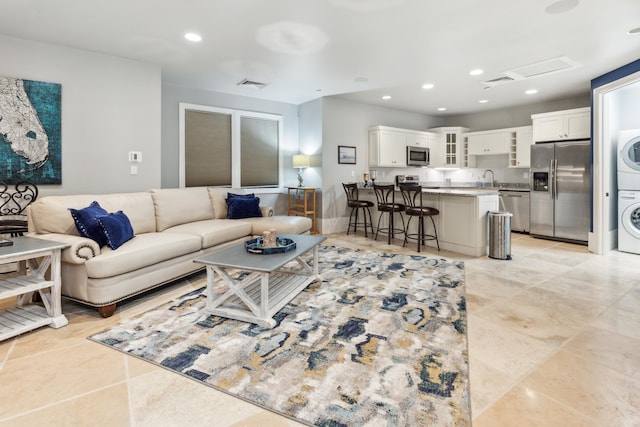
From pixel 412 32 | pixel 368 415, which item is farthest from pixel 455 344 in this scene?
pixel 412 32

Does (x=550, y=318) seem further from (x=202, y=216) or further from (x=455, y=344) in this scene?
(x=202, y=216)

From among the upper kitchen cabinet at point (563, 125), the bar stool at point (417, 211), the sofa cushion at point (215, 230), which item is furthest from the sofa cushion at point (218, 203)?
the upper kitchen cabinet at point (563, 125)

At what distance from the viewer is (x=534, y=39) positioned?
3.54 m

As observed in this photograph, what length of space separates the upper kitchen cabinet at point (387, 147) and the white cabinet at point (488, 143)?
1.63m

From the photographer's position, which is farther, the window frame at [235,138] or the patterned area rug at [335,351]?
the window frame at [235,138]

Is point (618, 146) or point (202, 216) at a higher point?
point (618, 146)

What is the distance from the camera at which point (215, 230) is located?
383 cm

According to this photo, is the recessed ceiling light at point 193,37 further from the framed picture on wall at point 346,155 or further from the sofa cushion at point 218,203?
the framed picture on wall at point 346,155

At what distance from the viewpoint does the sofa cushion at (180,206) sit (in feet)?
13.1

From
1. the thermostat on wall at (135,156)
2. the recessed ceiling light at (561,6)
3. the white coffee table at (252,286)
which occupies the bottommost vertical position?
the white coffee table at (252,286)

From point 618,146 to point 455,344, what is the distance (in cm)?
451

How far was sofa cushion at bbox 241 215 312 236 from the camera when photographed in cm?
446

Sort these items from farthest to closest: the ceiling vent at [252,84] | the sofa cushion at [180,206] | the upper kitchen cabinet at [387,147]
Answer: the upper kitchen cabinet at [387,147], the ceiling vent at [252,84], the sofa cushion at [180,206]

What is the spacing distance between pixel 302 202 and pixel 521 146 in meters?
4.52
